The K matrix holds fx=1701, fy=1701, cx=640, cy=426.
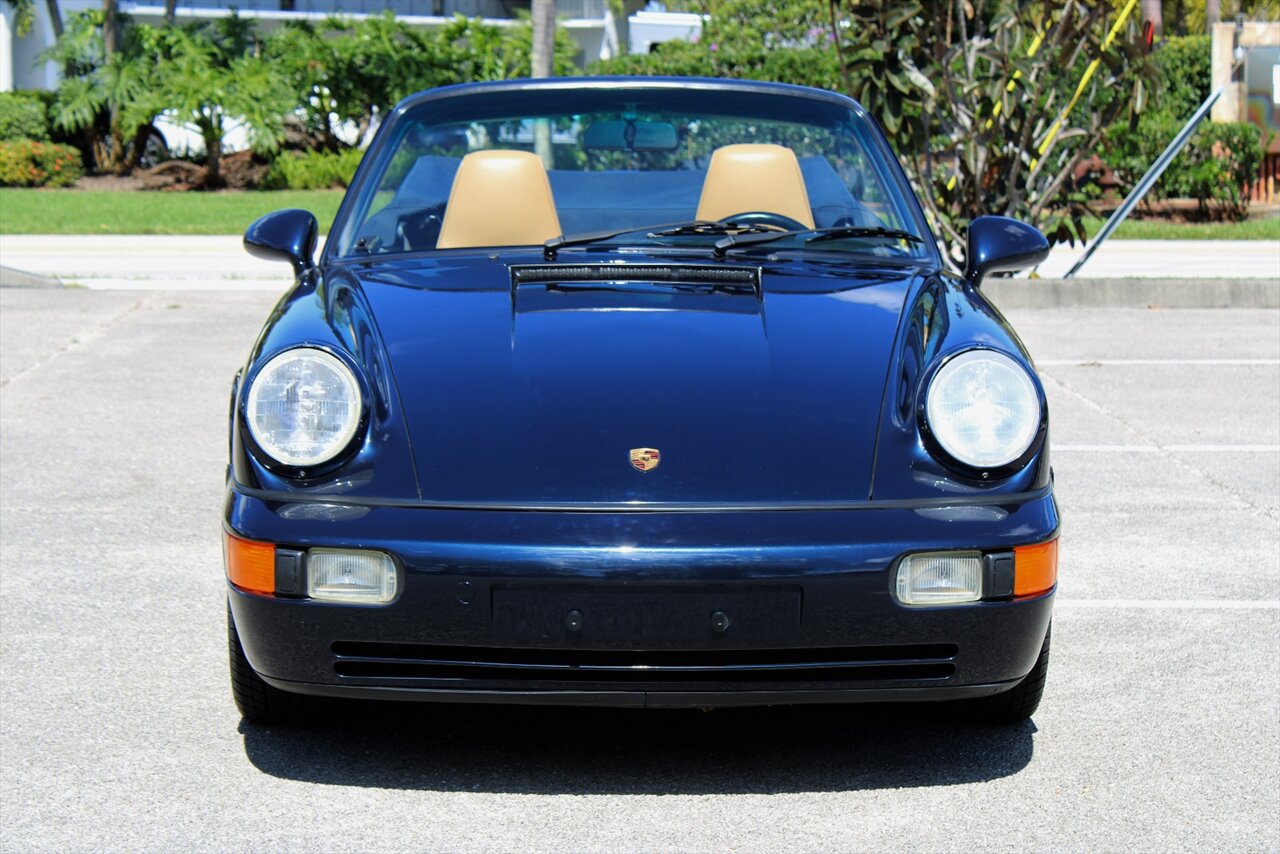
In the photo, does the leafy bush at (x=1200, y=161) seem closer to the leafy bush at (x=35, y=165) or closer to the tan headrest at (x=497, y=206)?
the leafy bush at (x=35, y=165)

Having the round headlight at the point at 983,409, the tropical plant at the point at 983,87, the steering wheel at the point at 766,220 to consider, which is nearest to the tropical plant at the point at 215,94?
the tropical plant at the point at 983,87

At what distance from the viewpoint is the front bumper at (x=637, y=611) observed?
3039 mm

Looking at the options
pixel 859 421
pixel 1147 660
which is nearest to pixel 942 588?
pixel 859 421

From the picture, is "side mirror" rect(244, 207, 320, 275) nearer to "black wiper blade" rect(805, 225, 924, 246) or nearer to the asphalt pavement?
the asphalt pavement

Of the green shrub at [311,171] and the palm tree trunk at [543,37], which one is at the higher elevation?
the palm tree trunk at [543,37]

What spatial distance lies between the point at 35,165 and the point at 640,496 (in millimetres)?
22129

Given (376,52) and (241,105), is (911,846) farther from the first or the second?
(376,52)

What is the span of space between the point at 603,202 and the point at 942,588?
2.01 meters

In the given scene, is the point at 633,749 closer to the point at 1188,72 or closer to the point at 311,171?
the point at 311,171

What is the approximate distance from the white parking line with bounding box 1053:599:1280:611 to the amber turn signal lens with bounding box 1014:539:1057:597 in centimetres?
152

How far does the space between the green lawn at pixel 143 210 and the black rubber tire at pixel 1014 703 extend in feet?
45.6

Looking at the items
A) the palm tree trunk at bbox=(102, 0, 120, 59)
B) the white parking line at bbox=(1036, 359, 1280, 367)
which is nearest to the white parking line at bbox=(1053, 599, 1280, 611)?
the white parking line at bbox=(1036, 359, 1280, 367)

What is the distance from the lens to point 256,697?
360cm

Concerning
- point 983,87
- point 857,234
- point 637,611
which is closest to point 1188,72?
point 983,87
